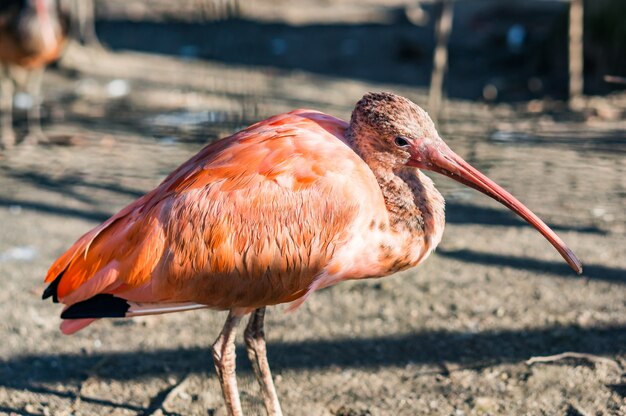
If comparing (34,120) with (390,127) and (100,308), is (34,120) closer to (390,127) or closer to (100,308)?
(100,308)

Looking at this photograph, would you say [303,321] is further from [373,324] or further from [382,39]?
[382,39]

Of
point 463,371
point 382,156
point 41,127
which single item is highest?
point 382,156

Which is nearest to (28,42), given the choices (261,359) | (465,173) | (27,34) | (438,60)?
(27,34)

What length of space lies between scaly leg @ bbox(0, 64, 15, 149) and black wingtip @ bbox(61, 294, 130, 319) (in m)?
4.89

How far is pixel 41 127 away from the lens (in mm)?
8055

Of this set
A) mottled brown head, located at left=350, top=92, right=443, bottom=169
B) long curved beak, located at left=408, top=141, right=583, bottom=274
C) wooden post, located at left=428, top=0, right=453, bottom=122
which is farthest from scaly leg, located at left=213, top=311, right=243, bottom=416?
wooden post, located at left=428, top=0, right=453, bottom=122

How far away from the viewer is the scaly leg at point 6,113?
25.0 ft

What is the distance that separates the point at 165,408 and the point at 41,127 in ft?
16.9

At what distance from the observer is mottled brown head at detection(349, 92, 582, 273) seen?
118 inches

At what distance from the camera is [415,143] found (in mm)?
3008

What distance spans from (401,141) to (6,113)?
5900mm

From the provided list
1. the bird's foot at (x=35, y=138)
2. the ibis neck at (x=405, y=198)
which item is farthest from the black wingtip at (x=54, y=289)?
the bird's foot at (x=35, y=138)

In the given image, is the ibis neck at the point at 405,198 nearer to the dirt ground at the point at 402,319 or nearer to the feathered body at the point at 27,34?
the dirt ground at the point at 402,319

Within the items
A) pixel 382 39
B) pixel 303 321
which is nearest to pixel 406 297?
pixel 303 321
